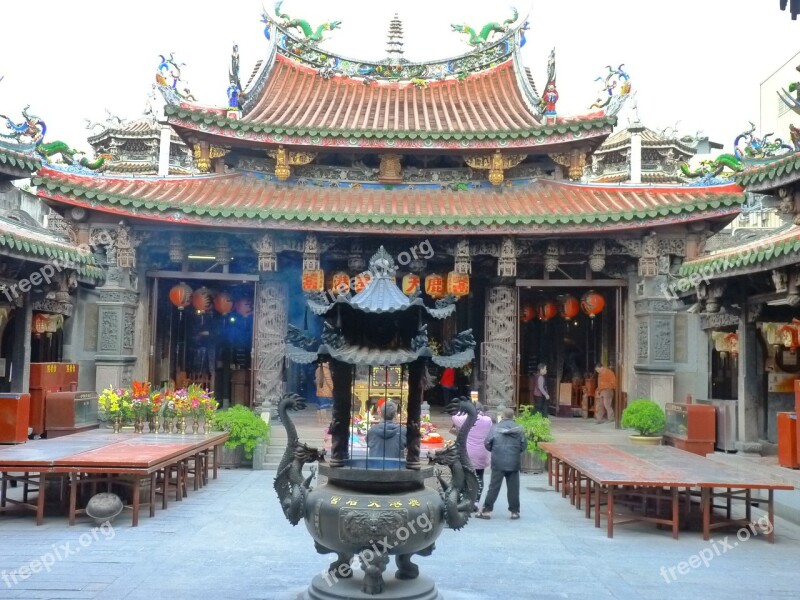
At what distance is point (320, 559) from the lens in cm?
763

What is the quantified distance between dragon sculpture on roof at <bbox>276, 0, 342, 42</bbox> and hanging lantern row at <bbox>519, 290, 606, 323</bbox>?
8922 millimetres

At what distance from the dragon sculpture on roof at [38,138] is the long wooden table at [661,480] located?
984 centimetres

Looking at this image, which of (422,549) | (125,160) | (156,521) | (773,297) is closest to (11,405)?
(156,521)

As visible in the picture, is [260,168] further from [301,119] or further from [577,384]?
[577,384]

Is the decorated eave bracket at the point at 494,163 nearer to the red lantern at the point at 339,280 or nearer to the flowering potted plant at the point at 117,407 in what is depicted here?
the red lantern at the point at 339,280

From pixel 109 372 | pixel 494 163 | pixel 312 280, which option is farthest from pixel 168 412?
pixel 494 163

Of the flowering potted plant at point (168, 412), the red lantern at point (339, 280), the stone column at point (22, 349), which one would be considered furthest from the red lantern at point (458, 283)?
the stone column at point (22, 349)

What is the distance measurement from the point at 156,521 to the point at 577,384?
553 inches

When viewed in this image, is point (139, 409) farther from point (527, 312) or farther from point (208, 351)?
point (527, 312)

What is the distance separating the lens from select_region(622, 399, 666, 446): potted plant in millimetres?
14039

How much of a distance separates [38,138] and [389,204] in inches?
272

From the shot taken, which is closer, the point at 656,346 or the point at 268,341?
the point at 656,346
